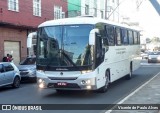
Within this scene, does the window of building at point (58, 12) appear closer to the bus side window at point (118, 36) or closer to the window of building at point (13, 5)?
the window of building at point (13, 5)

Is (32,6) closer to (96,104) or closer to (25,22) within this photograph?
(25,22)

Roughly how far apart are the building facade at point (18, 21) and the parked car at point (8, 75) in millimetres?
8607

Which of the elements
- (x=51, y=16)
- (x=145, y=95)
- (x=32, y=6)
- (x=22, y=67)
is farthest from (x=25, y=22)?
(x=145, y=95)

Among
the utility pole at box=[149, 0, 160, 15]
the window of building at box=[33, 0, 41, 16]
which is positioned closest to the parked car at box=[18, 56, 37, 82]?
the window of building at box=[33, 0, 41, 16]

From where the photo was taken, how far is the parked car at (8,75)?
54.0 ft

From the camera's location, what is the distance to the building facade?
87.0ft

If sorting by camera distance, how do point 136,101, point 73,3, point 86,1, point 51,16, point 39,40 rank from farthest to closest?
point 86,1
point 73,3
point 51,16
point 39,40
point 136,101

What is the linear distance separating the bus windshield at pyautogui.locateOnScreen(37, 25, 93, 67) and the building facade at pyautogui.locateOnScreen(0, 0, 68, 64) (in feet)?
43.3

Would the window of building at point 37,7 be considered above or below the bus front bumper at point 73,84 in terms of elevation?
above

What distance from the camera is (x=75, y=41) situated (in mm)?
12891

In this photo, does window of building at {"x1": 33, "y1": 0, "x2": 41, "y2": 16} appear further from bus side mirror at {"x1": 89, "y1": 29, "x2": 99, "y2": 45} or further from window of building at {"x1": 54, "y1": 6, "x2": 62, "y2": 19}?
bus side mirror at {"x1": 89, "y1": 29, "x2": 99, "y2": 45}

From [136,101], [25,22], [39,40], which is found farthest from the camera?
[25,22]

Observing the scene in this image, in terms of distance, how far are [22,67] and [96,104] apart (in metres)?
9.99

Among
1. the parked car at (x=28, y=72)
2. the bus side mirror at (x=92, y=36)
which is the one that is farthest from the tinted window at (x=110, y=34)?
the parked car at (x=28, y=72)
